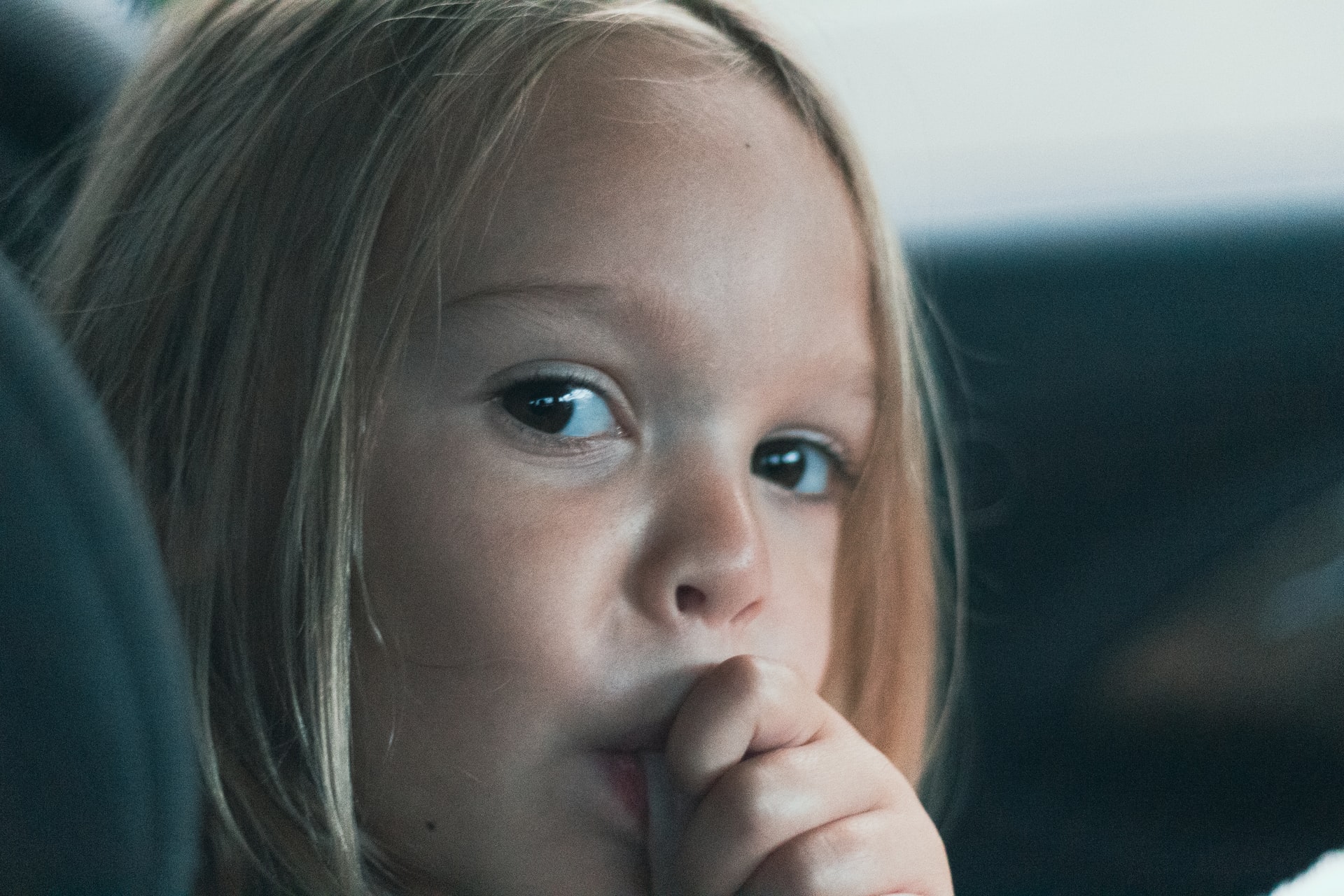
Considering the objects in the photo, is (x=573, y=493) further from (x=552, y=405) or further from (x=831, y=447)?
(x=831, y=447)

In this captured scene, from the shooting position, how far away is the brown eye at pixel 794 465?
0.92 meters

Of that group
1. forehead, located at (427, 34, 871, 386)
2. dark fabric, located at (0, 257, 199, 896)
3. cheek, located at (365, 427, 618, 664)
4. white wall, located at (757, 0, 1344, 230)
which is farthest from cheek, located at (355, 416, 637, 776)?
white wall, located at (757, 0, 1344, 230)

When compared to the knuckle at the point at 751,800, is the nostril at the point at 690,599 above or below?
above

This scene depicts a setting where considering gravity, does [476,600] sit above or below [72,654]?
below

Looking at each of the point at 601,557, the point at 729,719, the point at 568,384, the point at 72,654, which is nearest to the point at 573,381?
the point at 568,384

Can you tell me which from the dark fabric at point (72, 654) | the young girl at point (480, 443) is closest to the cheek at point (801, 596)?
the young girl at point (480, 443)

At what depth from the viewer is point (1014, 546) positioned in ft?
4.41

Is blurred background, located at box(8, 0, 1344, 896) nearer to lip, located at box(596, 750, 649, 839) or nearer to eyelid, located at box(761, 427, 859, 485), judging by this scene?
eyelid, located at box(761, 427, 859, 485)

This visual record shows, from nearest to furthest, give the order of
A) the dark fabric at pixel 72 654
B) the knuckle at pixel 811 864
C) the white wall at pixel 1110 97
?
the dark fabric at pixel 72 654 → the knuckle at pixel 811 864 → the white wall at pixel 1110 97

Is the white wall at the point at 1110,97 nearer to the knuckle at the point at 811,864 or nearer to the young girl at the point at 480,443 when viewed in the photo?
the young girl at the point at 480,443

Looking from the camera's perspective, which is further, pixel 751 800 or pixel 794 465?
pixel 794 465

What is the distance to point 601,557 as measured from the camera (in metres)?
0.74

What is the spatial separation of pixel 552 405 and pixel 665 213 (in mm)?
129

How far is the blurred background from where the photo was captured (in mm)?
1237
